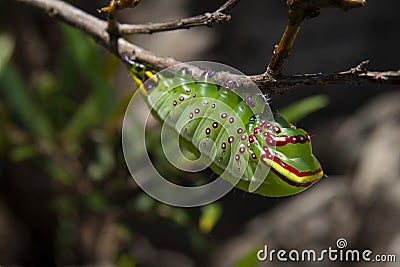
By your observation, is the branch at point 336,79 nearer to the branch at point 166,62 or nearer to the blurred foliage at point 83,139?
the branch at point 166,62

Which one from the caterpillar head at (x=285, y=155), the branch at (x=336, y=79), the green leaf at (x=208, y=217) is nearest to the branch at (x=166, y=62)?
the branch at (x=336, y=79)

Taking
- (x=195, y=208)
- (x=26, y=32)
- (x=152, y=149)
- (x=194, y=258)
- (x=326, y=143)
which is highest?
(x=26, y=32)

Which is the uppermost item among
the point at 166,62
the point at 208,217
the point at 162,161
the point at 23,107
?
the point at 166,62

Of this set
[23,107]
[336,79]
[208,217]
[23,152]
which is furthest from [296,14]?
[23,107]

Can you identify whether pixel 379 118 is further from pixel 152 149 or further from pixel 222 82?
pixel 222 82

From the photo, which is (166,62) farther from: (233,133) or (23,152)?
(23,152)

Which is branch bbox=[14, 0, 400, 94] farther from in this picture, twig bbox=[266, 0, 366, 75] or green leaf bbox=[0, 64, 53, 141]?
green leaf bbox=[0, 64, 53, 141]

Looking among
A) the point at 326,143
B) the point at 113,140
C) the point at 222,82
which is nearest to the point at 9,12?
the point at 113,140
